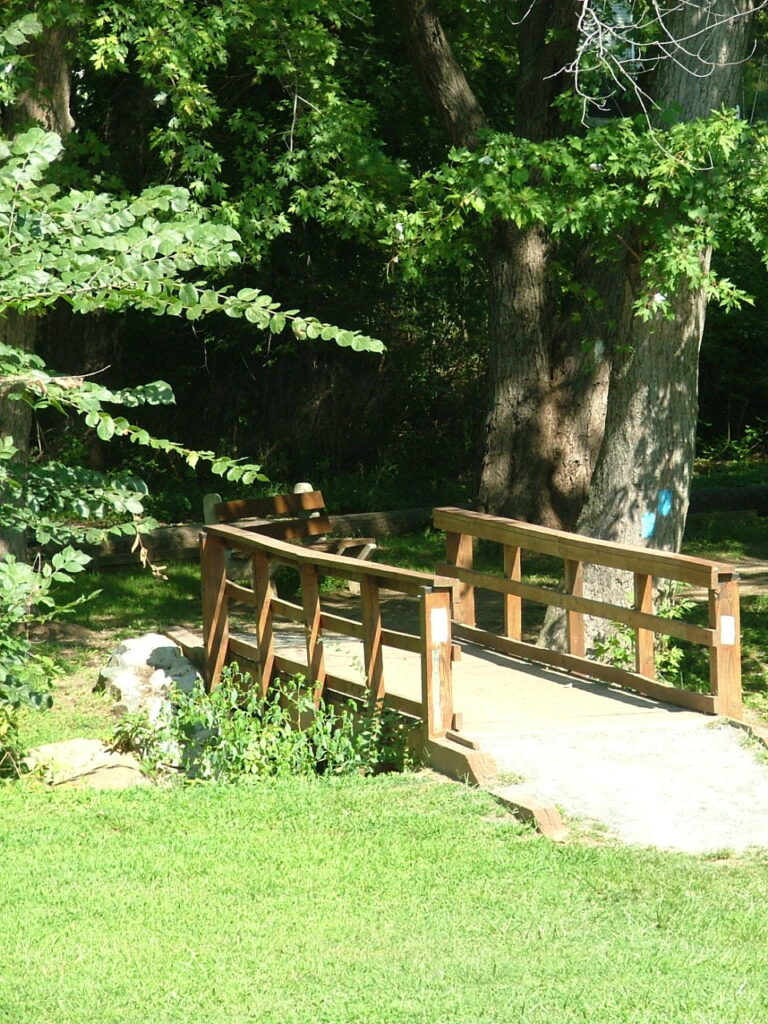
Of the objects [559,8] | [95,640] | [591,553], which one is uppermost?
[559,8]

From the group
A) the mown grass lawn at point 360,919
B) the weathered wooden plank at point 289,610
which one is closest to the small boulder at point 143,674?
the weathered wooden plank at point 289,610

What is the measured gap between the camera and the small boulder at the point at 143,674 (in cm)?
1070

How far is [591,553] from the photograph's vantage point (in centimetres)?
855

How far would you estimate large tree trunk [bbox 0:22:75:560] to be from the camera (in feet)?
37.1

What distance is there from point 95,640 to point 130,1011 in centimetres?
900

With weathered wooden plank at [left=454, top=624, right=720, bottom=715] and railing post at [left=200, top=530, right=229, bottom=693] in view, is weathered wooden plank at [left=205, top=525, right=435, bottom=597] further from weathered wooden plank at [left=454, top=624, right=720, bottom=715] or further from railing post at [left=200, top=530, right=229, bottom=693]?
weathered wooden plank at [left=454, top=624, right=720, bottom=715]

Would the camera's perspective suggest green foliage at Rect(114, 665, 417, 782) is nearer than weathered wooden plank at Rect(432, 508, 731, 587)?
No

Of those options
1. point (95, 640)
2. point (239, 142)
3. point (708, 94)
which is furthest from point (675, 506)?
point (239, 142)

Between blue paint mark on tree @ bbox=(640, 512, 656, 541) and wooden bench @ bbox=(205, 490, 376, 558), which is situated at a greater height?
blue paint mark on tree @ bbox=(640, 512, 656, 541)

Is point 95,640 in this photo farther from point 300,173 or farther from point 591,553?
point 591,553

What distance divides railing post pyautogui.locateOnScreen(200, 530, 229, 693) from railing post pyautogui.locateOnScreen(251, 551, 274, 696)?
853 millimetres

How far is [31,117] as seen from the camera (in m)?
11.5

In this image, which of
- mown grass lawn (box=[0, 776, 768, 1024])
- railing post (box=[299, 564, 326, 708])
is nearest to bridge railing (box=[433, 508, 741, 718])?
railing post (box=[299, 564, 326, 708])

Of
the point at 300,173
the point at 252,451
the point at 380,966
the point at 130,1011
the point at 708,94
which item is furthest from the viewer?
the point at 252,451
